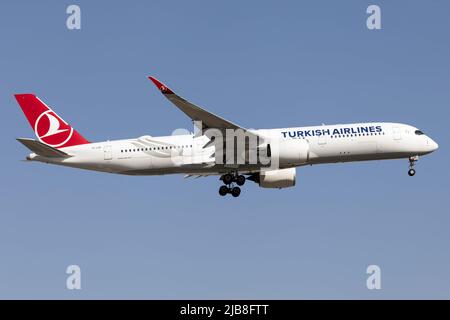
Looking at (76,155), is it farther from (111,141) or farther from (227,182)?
(227,182)

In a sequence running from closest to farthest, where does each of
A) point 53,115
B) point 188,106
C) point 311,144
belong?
point 188,106, point 311,144, point 53,115

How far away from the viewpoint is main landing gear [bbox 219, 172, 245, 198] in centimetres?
5203

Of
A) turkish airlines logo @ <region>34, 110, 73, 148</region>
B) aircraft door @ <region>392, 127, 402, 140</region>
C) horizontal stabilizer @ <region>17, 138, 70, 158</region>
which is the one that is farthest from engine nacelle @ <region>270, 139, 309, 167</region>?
turkish airlines logo @ <region>34, 110, 73, 148</region>

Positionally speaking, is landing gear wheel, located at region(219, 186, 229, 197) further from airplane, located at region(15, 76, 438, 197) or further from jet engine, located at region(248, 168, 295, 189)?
jet engine, located at region(248, 168, 295, 189)

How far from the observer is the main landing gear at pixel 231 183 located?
52031mm

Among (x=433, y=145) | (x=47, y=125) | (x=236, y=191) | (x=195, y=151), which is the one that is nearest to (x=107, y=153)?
(x=195, y=151)

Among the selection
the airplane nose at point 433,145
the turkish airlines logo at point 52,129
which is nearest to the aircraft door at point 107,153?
the turkish airlines logo at point 52,129

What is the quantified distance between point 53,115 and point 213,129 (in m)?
10.8

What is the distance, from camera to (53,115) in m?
55.0

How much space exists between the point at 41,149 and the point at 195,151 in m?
8.49

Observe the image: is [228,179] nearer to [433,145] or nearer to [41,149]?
[41,149]

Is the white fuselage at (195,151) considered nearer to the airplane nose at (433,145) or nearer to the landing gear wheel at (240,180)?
the landing gear wheel at (240,180)

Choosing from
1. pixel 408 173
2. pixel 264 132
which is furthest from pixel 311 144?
pixel 408 173

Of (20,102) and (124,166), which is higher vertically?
(20,102)
